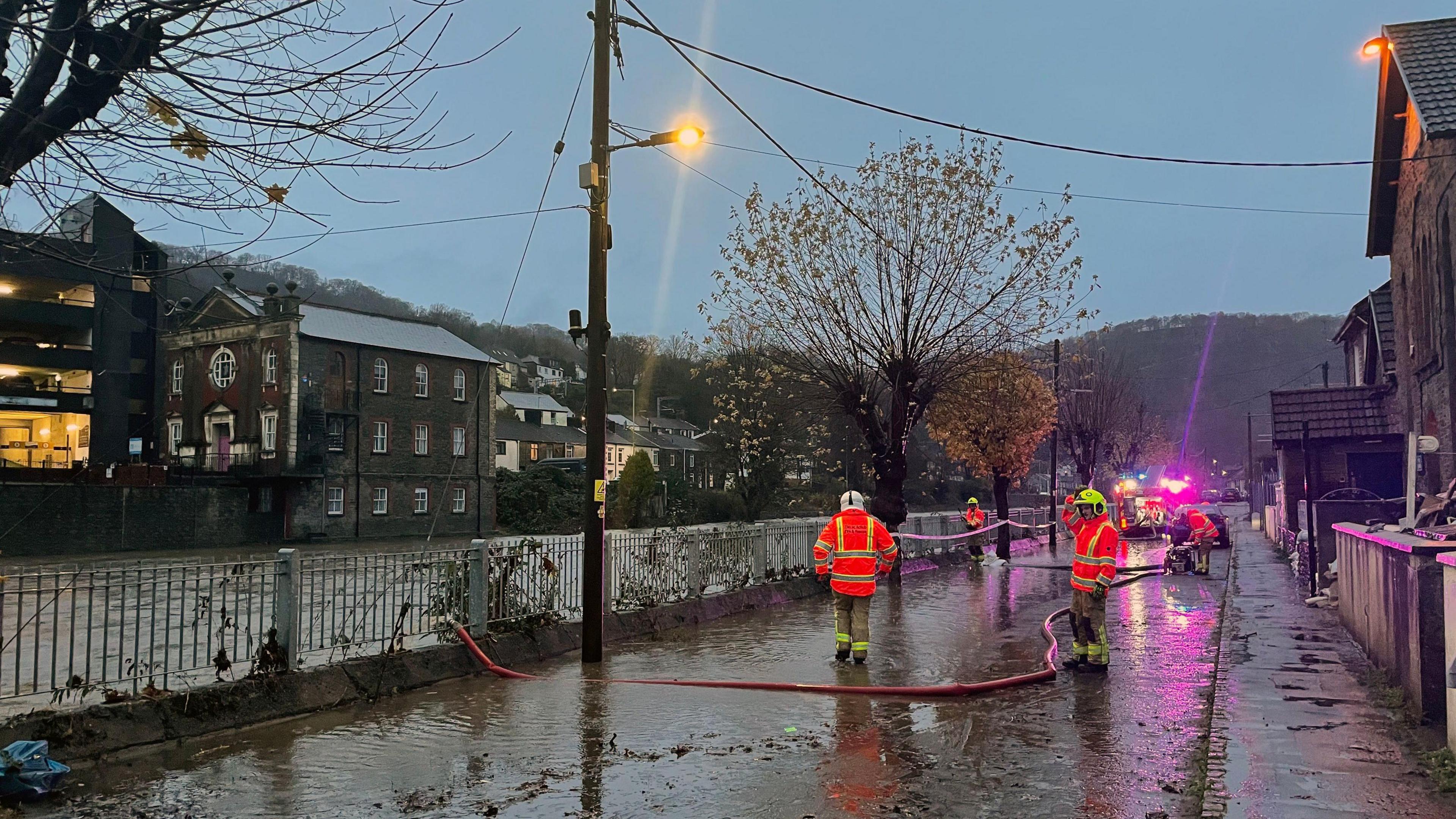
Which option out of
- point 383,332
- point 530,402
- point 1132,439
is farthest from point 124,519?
point 1132,439

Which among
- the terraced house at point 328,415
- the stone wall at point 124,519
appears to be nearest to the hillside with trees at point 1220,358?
the terraced house at point 328,415

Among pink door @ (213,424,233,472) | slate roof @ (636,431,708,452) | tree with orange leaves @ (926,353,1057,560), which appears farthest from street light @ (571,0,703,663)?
slate roof @ (636,431,708,452)

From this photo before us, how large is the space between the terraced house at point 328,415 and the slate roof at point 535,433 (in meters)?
20.1

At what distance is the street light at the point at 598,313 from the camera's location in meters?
11.4

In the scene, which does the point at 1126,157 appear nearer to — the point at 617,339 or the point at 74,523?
the point at 74,523

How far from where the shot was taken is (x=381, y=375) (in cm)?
4938

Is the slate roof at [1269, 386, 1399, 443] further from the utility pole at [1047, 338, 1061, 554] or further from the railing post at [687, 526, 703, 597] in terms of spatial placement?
the railing post at [687, 526, 703, 597]

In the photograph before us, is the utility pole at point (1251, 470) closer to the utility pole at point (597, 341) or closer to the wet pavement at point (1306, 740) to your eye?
the wet pavement at point (1306, 740)

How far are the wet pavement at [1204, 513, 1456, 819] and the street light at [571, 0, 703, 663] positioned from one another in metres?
6.37

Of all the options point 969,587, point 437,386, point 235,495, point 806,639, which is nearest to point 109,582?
point 806,639

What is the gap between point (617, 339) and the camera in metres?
96.2

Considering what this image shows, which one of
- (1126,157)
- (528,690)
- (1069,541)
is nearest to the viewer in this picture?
(528,690)

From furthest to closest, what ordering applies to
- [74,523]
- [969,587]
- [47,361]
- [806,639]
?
[47,361] < [74,523] < [969,587] < [806,639]

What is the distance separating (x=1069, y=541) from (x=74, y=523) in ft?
125
